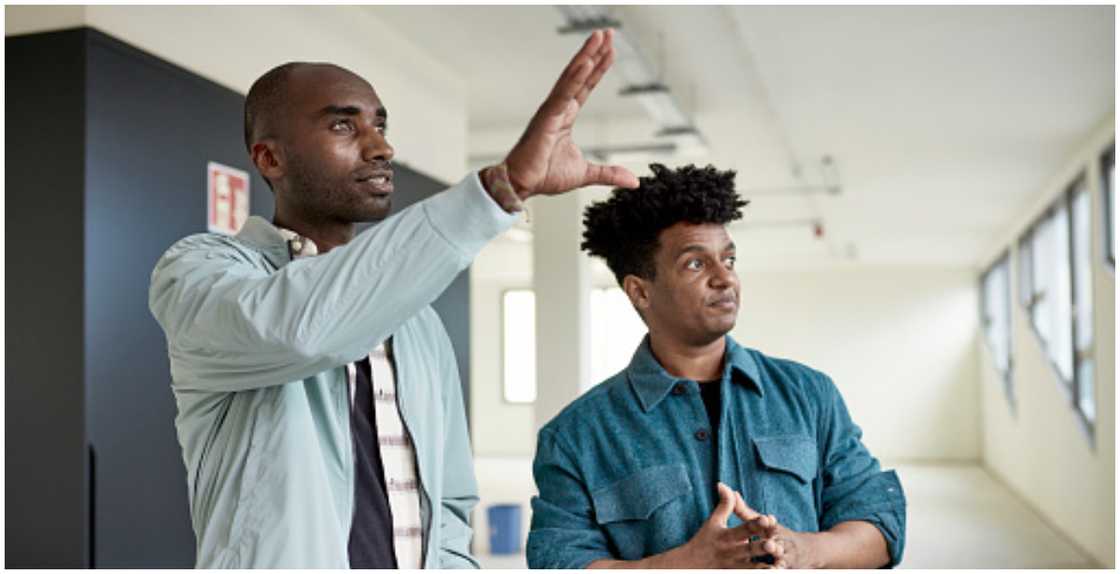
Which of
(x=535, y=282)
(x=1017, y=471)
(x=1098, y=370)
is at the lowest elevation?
(x=1017, y=471)

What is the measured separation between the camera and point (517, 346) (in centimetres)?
1480

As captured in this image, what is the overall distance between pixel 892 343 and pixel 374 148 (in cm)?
1371

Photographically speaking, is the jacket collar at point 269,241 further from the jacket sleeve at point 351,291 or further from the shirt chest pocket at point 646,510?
the shirt chest pocket at point 646,510

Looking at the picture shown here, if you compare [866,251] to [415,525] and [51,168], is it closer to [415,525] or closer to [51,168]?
[51,168]

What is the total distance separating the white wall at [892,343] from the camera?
14047mm

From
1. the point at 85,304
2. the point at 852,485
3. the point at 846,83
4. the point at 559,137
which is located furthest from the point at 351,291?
the point at 846,83

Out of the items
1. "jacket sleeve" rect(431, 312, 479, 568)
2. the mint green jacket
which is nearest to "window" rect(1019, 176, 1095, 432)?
"jacket sleeve" rect(431, 312, 479, 568)

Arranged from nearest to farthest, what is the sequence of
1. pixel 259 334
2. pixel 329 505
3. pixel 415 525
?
1. pixel 259 334
2. pixel 329 505
3. pixel 415 525

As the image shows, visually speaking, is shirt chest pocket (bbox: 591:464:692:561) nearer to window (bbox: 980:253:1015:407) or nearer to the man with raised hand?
the man with raised hand

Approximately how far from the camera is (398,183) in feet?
15.1

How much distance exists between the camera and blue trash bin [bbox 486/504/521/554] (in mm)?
6277

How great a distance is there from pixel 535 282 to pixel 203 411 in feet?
18.1

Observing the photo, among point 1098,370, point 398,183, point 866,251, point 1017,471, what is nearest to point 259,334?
point 398,183

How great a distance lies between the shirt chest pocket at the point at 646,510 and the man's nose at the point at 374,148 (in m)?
0.59
